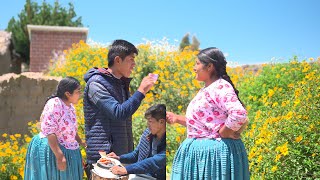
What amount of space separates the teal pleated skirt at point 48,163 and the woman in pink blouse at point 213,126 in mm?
1180

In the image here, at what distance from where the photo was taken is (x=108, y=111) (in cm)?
263

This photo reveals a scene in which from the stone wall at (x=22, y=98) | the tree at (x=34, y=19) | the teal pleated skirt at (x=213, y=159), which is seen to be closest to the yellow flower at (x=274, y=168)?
the teal pleated skirt at (x=213, y=159)

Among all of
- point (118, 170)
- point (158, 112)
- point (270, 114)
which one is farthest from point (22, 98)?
point (158, 112)

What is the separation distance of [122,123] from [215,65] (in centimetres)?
60

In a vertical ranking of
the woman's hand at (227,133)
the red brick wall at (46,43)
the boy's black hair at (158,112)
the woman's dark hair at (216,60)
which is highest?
the red brick wall at (46,43)

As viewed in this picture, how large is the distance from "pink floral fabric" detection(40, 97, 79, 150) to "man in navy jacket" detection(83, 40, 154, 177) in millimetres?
854

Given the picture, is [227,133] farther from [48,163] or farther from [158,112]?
[48,163]

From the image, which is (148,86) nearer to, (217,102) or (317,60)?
(217,102)

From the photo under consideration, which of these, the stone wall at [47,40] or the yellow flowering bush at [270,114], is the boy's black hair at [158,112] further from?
the stone wall at [47,40]

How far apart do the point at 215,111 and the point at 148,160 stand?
46 cm

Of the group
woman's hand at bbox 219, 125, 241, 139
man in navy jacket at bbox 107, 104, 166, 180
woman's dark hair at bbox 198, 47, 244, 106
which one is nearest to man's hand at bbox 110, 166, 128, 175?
man in navy jacket at bbox 107, 104, 166, 180

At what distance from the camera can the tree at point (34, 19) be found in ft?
65.8

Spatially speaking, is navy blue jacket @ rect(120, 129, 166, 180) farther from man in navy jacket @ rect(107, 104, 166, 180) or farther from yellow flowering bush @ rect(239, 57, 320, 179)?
yellow flowering bush @ rect(239, 57, 320, 179)

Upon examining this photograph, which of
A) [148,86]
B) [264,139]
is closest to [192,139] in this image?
[148,86]
